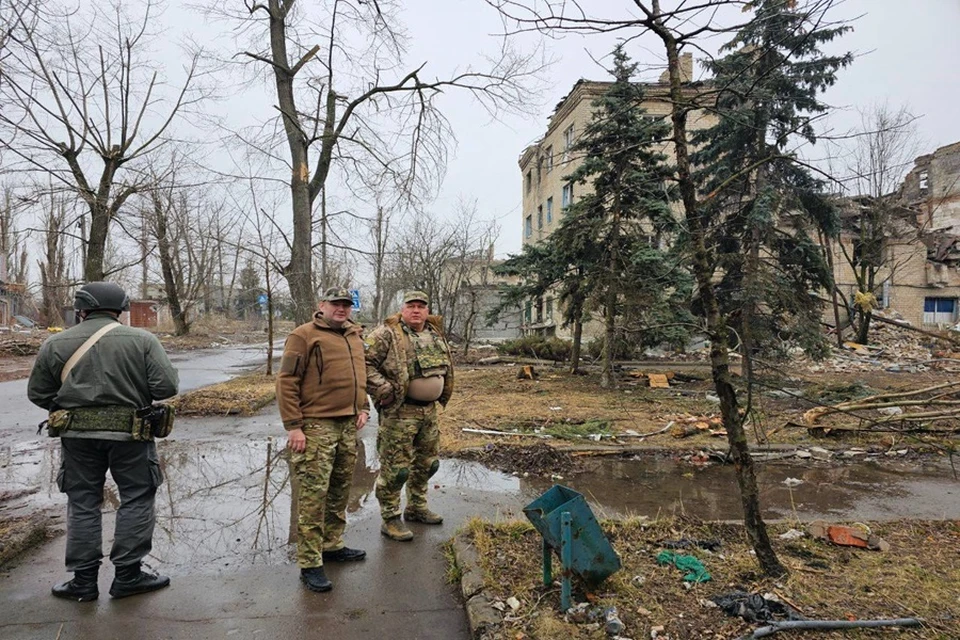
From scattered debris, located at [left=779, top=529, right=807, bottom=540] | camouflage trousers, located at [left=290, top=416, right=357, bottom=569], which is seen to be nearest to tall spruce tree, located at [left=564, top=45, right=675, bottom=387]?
scattered debris, located at [left=779, top=529, right=807, bottom=540]

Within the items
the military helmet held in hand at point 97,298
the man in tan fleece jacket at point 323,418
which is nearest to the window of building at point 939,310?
A: the man in tan fleece jacket at point 323,418

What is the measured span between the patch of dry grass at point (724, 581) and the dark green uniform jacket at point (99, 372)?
2.50 meters

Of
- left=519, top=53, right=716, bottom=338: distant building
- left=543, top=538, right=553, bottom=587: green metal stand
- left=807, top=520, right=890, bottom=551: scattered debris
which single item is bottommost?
left=807, top=520, right=890, bottom=551: scattered debris

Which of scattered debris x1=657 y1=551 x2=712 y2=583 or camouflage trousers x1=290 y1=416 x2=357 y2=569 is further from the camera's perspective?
camouflage trousers x1=290 y1=416 x2=357 y2=569

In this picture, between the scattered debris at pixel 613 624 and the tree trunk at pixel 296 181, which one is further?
the tree trunk at pixel 296 181

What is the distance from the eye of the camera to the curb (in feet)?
9.87

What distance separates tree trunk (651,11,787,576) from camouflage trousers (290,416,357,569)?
99.9 inches

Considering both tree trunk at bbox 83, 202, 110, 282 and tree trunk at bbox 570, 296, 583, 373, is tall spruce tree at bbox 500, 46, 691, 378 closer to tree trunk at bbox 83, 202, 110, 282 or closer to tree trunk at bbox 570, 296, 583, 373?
tree trunk at bbox 570, 296, 583, 373

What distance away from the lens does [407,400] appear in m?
4.62

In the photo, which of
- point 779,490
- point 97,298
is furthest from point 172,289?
point 779,490

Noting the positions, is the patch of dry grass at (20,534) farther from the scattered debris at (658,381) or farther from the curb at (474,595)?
the scattered debris at (658,381)

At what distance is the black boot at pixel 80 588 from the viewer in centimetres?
344

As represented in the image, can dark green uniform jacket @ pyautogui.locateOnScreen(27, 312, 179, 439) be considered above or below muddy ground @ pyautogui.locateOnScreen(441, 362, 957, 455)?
above

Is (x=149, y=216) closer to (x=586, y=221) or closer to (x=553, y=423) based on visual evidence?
(x=586, y=221)
